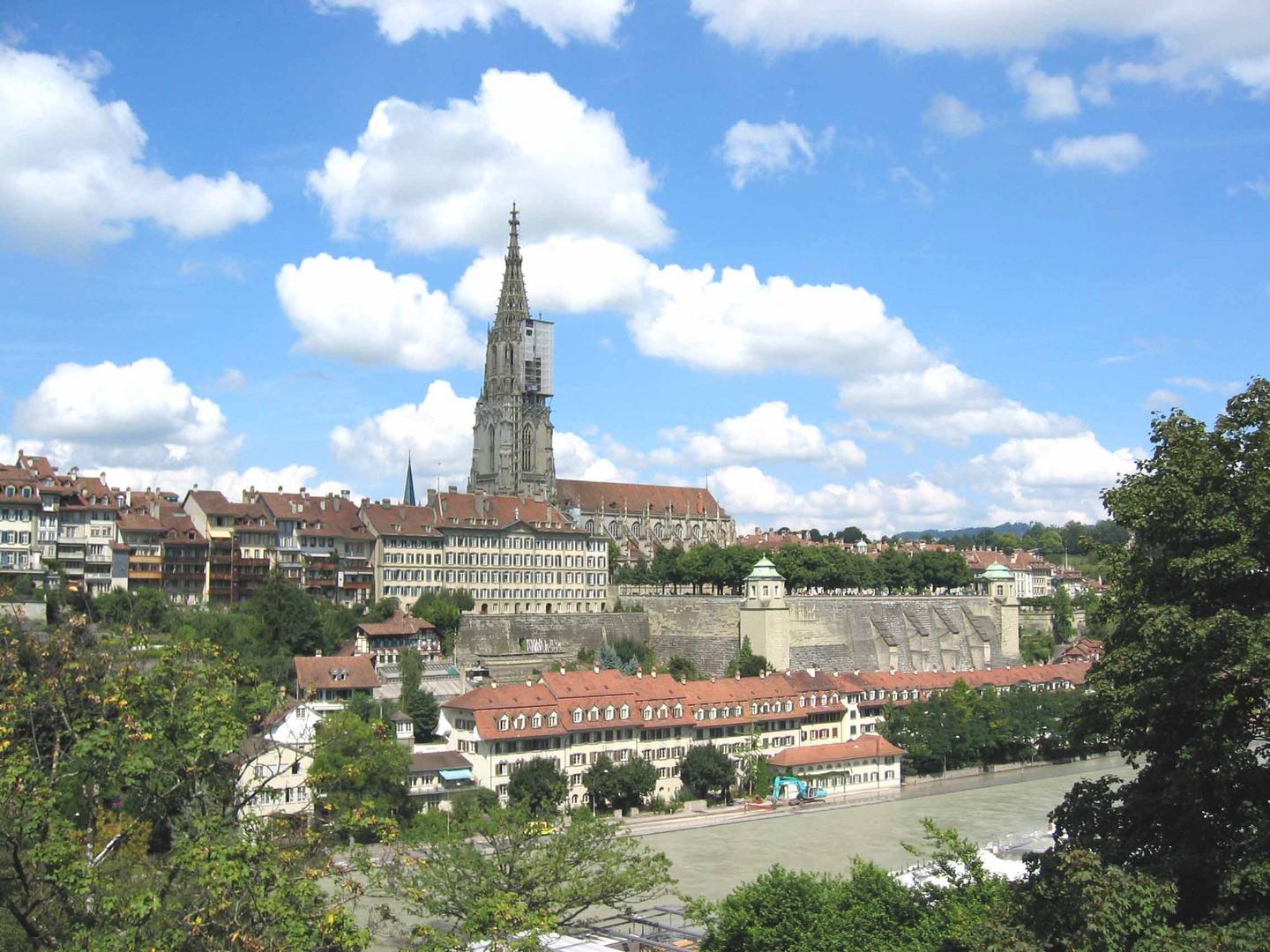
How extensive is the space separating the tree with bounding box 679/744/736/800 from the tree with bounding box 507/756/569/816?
296 inches

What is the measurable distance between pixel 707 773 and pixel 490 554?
33.1 meters

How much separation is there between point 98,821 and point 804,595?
64102 millimetres

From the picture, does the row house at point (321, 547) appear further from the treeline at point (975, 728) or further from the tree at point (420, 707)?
the treeline at point (975, 728)

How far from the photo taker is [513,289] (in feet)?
395

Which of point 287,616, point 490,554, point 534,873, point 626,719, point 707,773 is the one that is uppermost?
point 490,554

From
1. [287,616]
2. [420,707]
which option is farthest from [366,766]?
[287,616]

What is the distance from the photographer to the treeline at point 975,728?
216 ft

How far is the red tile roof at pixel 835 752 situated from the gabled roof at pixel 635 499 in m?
56.1

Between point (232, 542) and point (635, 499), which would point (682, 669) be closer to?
point (232, 542)

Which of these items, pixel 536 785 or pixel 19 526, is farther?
pixel 19 526

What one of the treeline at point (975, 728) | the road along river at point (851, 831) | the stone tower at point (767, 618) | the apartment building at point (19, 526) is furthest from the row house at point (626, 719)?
the apartment building at point (19, 526)

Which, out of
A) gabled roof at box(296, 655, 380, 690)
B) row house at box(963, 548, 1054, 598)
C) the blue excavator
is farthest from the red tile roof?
row house at box(963, 548, 1054, 598)

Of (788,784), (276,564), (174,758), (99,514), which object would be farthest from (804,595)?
(174,758)

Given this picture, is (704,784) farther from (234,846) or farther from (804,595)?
(234,846)
